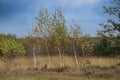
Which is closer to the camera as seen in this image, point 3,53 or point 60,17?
point 60,17

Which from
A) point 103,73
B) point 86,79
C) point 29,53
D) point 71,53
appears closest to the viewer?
point 86,79

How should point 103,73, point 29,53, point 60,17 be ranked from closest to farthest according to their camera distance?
1. point 103,73
2. point 60,17
3. point 29,53

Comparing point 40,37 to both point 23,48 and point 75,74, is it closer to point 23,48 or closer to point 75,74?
point 23,48

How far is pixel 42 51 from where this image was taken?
32.9 meters

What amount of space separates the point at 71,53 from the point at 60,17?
6306 mm

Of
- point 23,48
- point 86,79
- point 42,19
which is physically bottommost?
point 86,79

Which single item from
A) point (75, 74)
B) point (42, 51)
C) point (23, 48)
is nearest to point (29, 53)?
point (23, 48)

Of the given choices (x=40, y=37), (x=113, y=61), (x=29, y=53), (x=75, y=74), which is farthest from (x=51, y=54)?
(x=75, y=74)

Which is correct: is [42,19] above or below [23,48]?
above

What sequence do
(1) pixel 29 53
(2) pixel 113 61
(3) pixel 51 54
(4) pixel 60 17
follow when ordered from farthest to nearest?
1. (1) pixel 29 53
2. (3) pixel 51 54
3. (4) pixel 60 17
4. (2) pixel 113 61

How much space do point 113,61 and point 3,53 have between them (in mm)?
14064

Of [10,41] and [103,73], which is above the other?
[10,41]

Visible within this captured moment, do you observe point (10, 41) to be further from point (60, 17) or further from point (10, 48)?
point (60, 17)

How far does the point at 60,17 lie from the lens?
98.7 feet
